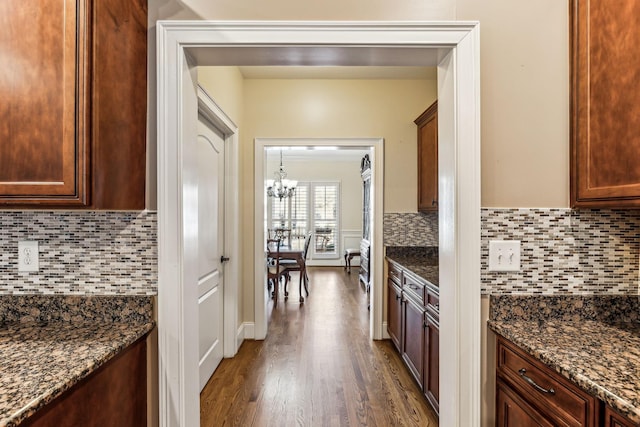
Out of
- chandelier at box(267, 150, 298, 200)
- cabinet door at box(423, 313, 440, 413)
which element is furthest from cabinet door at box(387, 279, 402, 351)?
chandelier at box(267, 150, 298, 200)

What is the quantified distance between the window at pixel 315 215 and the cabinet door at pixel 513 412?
23.1 feet

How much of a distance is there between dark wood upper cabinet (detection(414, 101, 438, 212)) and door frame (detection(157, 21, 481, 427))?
1.72 m

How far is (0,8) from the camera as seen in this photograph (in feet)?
3.34

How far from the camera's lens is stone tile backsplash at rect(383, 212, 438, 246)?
11.3 ft

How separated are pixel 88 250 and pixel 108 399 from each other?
0.54m

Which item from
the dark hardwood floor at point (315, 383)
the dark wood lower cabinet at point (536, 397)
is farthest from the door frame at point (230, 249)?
the dark wood lower cabinet at point (536, 397)

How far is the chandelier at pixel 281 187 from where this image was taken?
6867 millimetres

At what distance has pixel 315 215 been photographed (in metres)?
8.28

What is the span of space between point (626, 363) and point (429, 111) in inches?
98.9

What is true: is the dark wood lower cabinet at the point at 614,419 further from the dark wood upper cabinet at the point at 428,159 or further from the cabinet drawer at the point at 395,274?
the dark wood upper cabinet at the point at 428,159

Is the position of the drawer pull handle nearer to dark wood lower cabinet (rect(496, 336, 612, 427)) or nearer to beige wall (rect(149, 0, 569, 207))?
dark wood lower cabinet (rect(496, 336, 612, 427))

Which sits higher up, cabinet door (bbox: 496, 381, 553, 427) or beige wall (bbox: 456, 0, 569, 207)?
beige wall (bbox: 456, 0, 569, 207)

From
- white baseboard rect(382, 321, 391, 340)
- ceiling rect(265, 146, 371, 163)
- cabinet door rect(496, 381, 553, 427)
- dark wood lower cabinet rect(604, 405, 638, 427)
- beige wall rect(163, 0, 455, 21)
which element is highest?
ceiling rect(265, 146, 371, 163)

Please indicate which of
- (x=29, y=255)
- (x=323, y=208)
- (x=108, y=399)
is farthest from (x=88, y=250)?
(x=323, y=208)
